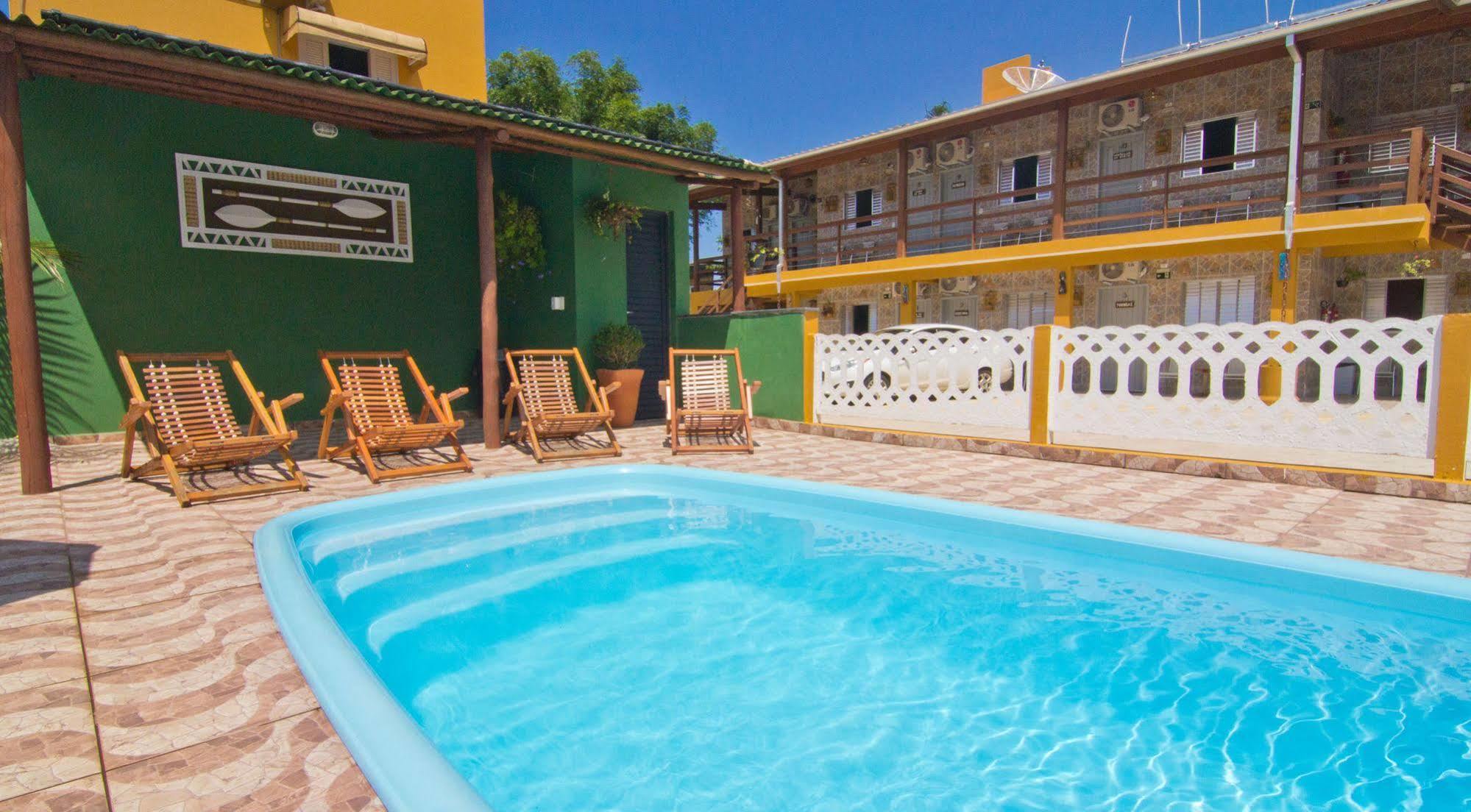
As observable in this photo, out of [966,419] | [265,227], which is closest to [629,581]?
[966,419]

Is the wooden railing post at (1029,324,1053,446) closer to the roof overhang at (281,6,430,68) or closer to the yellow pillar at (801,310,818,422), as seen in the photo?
the yellow pillar at (801,310,818,422)

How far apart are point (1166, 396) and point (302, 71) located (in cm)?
829

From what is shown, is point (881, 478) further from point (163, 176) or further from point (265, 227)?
point (163, 176)

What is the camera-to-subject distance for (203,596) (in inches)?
129

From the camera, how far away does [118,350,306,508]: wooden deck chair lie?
5324mm

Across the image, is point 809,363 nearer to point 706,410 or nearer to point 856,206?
point 706,410

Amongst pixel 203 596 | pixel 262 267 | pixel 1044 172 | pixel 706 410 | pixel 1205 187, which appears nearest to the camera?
pixel 203 596

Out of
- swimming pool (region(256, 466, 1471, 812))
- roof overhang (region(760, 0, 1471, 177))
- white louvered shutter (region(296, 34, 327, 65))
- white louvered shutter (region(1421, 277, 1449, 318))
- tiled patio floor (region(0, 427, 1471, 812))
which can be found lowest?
swimming pool (region(256, 466, 1471, 812))

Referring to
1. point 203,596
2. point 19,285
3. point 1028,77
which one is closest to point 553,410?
point 19,285

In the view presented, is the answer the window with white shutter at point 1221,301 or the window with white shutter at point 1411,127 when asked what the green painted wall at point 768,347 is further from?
the window with white shutter at point 1411,127

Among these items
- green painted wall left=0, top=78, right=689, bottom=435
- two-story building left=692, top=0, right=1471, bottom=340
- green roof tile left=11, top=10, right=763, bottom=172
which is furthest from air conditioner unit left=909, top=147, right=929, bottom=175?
green roof tile left=11, top=10, right=763, bottom=172

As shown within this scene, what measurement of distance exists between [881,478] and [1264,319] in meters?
11.1

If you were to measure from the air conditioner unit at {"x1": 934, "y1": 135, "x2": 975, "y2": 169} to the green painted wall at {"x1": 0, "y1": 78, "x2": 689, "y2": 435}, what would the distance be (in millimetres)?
9456

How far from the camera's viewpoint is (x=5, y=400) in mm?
6891
